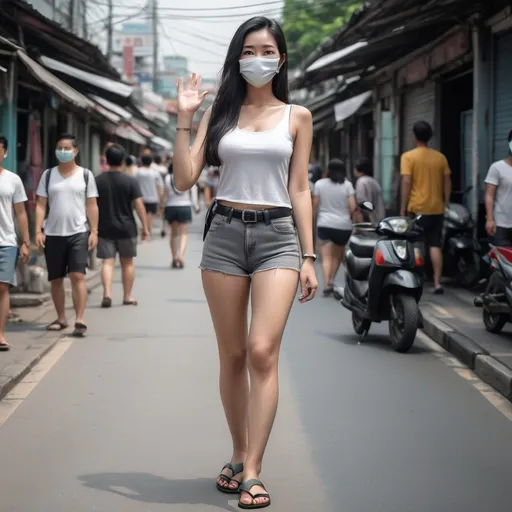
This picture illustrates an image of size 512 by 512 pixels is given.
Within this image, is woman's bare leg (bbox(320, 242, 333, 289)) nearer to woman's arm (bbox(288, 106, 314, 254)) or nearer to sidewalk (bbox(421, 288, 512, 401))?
sidewalk (bbox(421, 288, 512, 401))

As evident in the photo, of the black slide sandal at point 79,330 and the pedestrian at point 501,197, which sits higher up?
the pedestrian at point 501,197

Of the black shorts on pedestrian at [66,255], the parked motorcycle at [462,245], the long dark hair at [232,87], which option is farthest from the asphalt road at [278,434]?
the parked motorcycle at [462,245]

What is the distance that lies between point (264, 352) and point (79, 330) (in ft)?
17.7

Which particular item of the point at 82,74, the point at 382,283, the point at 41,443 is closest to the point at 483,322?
the point at 382,283

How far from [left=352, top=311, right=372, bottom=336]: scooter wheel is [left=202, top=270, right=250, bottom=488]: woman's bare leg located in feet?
15.8

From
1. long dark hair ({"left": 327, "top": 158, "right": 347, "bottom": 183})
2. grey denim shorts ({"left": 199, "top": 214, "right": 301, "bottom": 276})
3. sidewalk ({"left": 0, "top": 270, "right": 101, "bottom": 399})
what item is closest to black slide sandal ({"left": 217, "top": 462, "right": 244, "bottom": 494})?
grey denim shorts ({"left": 199, "top": 214, "right": 301, "bottom": 276})

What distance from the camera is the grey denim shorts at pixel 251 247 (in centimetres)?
470

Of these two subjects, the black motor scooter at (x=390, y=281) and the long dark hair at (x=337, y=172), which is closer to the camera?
the black motor scooter at (x=390, y=281)

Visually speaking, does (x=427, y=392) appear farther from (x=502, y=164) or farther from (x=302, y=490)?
(x=502, y=164)

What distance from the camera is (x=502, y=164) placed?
10.2m

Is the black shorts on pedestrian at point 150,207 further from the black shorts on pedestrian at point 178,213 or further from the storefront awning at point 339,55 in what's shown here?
the storefront awning at point 339,55

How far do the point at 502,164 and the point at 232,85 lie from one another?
5.85 m

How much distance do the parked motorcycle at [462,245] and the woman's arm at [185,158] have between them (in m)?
8.61

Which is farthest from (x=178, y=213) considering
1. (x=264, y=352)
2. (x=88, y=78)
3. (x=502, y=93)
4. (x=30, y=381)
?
(x=264, y=352)
